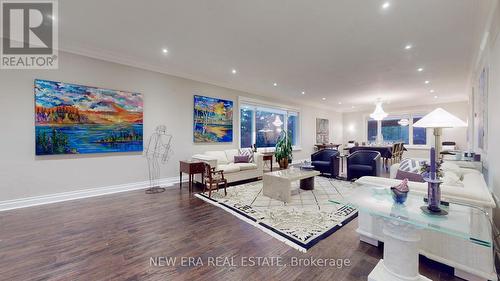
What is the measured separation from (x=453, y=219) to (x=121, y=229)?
3.25 metres

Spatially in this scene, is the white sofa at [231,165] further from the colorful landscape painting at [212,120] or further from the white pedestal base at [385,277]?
the white pedestal base at [385,277]

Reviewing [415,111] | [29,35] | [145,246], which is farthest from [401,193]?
[415,111]

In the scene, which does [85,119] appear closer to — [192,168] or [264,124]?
[192,168]

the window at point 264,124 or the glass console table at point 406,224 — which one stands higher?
the window at point 264,124

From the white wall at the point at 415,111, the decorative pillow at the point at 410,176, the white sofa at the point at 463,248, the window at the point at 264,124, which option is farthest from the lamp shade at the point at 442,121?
the white wall at the point at 415,111

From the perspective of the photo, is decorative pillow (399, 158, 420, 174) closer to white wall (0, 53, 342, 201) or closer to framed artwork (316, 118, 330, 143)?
white wall (0, 53, 342, 201)

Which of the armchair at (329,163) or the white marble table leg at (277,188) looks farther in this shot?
the armchair at (329,163)

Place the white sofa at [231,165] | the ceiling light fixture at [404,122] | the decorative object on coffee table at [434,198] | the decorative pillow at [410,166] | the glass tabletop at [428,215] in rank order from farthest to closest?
the ceiling light fixture at [404,122]
the white sofa at [231,165]
the decorative pillow at [410,166]
the decorative object on coffee table at [434,198]
the glass tabletop at [428,215]

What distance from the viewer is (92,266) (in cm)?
188

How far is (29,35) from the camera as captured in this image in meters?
3.27

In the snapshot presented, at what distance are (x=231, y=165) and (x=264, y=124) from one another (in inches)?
130

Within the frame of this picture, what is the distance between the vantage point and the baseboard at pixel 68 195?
331cm

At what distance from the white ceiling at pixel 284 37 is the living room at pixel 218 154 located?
0.11 ft

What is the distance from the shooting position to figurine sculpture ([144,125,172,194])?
4.73 metres
